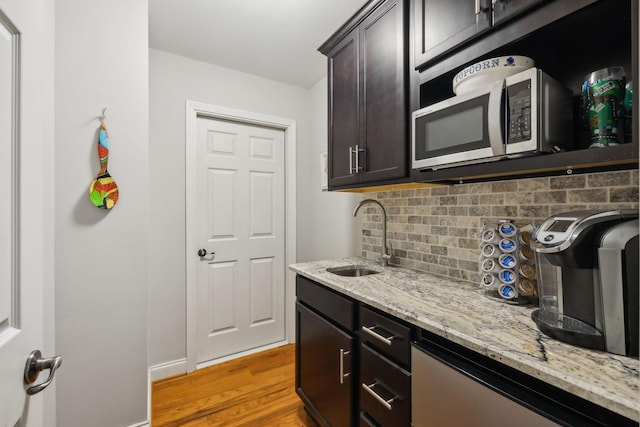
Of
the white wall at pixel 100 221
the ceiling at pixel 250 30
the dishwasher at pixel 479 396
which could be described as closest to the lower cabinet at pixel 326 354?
the dishwasher at pixel 479 396

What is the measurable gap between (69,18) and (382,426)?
2.36 m

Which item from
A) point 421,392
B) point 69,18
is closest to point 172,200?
point 69,18

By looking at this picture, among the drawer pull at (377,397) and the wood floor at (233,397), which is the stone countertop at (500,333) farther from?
the wood floor at (233,397)

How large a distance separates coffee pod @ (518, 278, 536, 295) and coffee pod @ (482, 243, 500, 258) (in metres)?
0.13

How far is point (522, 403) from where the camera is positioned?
687mm

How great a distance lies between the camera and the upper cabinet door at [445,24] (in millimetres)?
1056

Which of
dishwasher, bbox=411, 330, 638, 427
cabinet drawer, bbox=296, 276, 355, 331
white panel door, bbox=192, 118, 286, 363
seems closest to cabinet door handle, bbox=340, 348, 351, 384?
cabinet drawer, bbox=296, 276, 355, 331

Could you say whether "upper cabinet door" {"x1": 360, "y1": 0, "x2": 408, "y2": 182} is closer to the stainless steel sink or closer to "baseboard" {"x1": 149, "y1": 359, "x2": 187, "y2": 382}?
the stainless steel sink

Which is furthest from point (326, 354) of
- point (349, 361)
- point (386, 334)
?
point (386, 334)

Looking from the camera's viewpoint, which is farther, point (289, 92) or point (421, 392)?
point (289, 92)

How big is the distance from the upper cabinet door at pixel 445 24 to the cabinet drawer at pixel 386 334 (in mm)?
1116

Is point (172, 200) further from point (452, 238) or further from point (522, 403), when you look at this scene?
point (522, 403)

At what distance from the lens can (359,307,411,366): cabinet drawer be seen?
1.05 metres

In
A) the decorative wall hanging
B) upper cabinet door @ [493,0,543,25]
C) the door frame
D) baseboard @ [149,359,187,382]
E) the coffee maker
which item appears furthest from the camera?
the door frame
